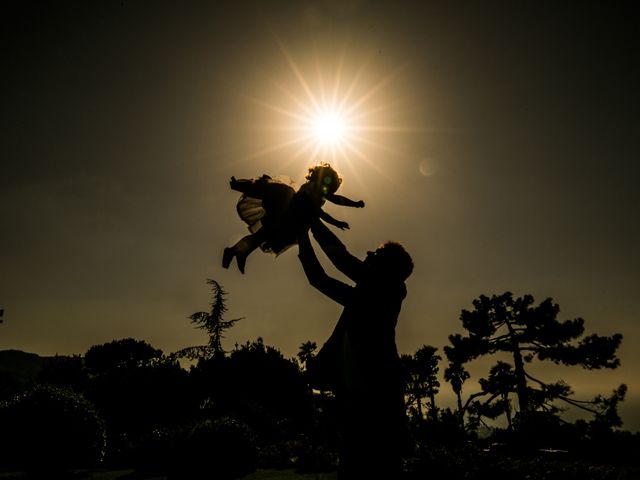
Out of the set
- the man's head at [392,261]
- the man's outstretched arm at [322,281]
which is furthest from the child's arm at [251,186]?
the man's head at [392,261]

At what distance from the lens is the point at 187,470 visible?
1453 cm

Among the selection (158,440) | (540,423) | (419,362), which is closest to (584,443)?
(540,423)

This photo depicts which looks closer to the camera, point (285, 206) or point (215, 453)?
point (285, 206)

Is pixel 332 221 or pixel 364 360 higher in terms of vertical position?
pixel 332 221

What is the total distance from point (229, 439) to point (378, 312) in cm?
1630

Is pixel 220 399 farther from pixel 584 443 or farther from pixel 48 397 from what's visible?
pixel 584 443

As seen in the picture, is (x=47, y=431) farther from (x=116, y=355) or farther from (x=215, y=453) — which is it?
(x=116, y=355)

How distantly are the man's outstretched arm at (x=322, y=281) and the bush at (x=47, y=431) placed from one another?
17.9 m

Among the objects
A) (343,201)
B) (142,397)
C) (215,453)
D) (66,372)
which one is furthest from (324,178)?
(66,372)

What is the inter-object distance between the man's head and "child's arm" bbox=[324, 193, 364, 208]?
43cm

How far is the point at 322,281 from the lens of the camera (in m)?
2.22

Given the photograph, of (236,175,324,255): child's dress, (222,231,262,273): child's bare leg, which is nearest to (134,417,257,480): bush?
(236,175,324,255): child's dress

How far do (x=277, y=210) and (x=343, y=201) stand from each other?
1.65 ft

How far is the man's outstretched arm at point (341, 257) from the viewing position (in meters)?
2.25
